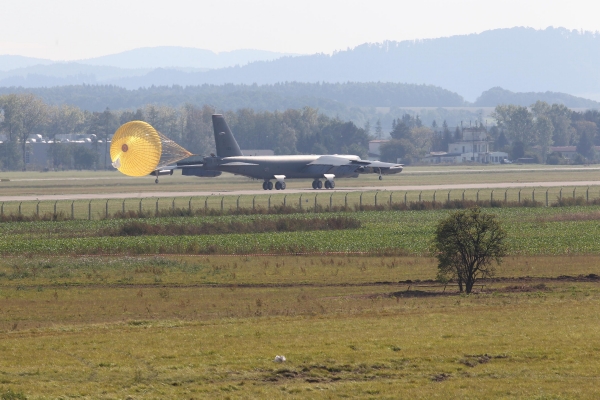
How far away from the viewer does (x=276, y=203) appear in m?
78.1

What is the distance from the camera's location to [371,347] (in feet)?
64.6

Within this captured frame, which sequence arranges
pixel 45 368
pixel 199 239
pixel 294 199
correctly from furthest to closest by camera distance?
pixel 294 199 → pixel 199 239 → pixel 45 368

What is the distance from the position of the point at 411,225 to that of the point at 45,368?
39416mm

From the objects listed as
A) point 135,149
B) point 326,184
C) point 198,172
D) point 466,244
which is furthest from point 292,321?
point 326,184

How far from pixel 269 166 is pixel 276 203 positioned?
53.8 ft

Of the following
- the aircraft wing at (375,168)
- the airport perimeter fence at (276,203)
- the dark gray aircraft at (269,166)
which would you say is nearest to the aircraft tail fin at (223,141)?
the dark gray aircraft at (269,166)

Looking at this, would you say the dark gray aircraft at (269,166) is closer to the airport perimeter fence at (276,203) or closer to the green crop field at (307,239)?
the airport perimeter fence at (276,203)

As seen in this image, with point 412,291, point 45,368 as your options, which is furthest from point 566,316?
point 45,368

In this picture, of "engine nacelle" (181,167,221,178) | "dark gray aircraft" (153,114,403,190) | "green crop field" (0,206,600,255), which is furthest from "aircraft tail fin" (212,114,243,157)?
"green crop field" (0,206,600,255)

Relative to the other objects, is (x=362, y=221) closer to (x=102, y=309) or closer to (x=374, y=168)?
(x=102, y=309)

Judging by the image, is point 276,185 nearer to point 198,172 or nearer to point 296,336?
point 198,172

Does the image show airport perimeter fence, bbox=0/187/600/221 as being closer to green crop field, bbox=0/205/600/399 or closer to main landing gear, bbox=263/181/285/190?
main landing gear, bbox=263/181/285/190

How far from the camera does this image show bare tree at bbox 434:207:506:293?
30.5 m

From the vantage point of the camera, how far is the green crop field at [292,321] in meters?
17.1
